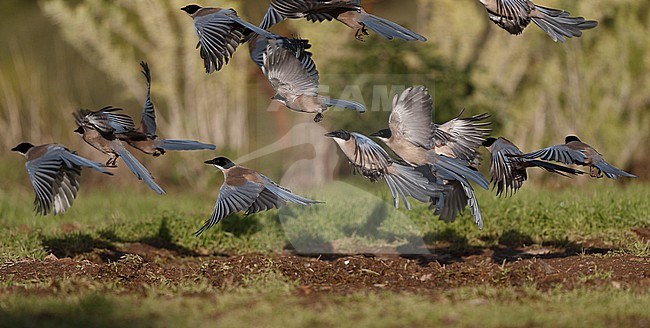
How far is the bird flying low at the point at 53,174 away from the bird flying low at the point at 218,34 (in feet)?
3.34

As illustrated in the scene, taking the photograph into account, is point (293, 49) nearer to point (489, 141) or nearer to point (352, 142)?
point (352, 142)

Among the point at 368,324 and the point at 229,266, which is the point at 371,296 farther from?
the point at 229,266

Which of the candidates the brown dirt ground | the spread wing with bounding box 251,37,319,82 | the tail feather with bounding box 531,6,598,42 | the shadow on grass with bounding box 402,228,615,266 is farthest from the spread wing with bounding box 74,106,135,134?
the tail feather with bounding box 531,6,598,42

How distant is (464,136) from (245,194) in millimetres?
1518

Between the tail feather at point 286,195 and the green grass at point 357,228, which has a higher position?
the tail feather at point 286,195

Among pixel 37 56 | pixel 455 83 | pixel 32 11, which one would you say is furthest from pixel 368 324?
pixel 32 11

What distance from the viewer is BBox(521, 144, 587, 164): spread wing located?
6.16m

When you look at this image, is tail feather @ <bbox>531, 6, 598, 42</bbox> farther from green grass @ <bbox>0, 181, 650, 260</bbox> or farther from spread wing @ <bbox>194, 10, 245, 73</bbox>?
spread wing @ <bbox>194, 10, 245, 73</bbox>

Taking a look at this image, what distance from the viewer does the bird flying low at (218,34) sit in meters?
6.36

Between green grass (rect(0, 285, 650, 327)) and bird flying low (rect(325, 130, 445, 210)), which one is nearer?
green grass (rect(0, 285, 650, 327))

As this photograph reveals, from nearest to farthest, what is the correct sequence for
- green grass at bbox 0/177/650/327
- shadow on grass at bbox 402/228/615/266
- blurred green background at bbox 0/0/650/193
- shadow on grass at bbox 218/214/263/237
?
green grass at bbox 0/177/650/327 → shadow on grass at bbox 402/228/615/266 → shadow on grass at bbox 218/214/263/237 → blurred green background at bbox 0/0/650/193

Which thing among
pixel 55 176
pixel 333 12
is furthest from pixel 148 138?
pixel 333 12

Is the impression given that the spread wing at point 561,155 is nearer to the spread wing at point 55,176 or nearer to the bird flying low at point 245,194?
the bird flying low at point 245,194

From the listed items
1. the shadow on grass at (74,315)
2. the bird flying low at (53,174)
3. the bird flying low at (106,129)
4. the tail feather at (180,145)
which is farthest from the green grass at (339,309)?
the bird flying low at (106,129)
